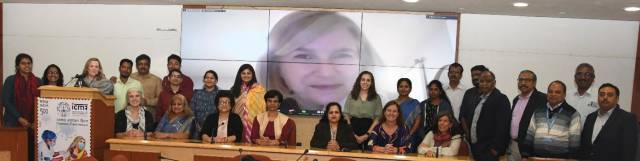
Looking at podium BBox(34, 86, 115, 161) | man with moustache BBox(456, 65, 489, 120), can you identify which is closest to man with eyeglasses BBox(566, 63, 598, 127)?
man with moustache BBox(456, 65, 489, 120)

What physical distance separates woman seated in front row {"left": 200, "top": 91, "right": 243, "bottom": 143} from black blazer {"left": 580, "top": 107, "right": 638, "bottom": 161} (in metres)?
3.19

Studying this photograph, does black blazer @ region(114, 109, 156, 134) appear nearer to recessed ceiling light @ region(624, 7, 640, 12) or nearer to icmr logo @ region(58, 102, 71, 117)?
icmr logo @ region(58, 102, 71, 117)

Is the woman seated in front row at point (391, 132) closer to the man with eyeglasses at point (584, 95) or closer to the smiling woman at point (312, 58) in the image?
the man with eyeglasses at point (584, 95)

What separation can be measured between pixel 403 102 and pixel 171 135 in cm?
236

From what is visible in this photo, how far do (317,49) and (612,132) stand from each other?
3933 mm

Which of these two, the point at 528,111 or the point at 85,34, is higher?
the point at 85,34

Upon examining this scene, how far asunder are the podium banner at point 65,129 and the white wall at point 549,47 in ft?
15.4

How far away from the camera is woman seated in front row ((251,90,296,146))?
5.57 m

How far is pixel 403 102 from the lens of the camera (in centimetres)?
607

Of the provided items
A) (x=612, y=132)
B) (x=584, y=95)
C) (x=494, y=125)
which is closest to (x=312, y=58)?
(x=494, y=125)

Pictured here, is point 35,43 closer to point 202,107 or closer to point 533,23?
point 202,107

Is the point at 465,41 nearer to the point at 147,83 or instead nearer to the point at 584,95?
the point at 584,95

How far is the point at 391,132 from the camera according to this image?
547 cm

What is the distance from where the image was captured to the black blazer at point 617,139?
472 cm
